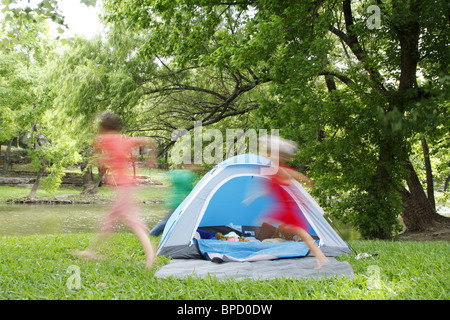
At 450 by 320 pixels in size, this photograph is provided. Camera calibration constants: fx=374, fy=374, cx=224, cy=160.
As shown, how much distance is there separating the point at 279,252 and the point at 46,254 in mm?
2928

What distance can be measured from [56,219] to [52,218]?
0.28 m

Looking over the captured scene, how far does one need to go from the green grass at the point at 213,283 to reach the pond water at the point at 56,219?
510 centimetres

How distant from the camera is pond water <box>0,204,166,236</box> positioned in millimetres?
10477

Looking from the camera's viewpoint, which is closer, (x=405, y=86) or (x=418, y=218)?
(x=405, y=86)

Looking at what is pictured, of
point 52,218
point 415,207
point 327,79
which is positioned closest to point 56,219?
point 52,218

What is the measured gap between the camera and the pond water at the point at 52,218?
10477 mm

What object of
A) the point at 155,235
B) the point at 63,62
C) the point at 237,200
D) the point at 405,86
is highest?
the point at 63,62

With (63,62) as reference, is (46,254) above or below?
below

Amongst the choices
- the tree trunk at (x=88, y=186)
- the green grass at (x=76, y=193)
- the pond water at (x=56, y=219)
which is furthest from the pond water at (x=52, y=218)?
the tree trunk at (x=88, y=186)

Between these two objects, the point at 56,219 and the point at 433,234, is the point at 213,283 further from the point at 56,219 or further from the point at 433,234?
the point at 56,219

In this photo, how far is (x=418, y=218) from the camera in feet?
29.1
